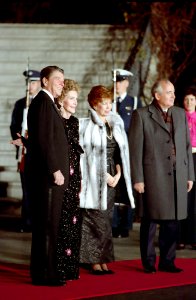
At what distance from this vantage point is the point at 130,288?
25.2 feet

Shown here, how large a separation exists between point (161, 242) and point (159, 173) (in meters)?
0.68

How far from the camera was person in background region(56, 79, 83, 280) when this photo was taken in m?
7.84

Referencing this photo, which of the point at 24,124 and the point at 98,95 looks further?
the point at 24,124

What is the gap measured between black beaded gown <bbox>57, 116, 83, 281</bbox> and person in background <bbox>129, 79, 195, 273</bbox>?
28.5 inches

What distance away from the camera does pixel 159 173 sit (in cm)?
853

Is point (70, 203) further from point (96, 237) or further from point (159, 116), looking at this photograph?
point (159, 116)

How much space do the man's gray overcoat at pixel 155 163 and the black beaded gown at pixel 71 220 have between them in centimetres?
71

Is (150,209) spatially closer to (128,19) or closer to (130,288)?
(130,288)

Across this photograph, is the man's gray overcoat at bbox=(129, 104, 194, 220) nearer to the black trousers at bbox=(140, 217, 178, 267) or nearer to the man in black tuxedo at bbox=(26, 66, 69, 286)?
the black trousers at bbox=(140, 217, 178, 267)

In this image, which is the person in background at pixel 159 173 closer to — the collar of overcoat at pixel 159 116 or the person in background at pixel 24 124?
the collar of overcoat at pixel 159 116

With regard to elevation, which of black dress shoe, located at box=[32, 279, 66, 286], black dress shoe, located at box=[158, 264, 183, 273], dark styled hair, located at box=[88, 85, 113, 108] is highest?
dark styled hair, located at box=[88, 85, 113, 108]

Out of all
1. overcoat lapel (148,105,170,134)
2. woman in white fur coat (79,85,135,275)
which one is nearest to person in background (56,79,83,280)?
woman in white fur coat (79,85,135,275)

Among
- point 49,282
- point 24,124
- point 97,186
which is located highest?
point 24,124

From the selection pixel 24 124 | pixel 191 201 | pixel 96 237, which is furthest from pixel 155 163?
pixel 24 124
